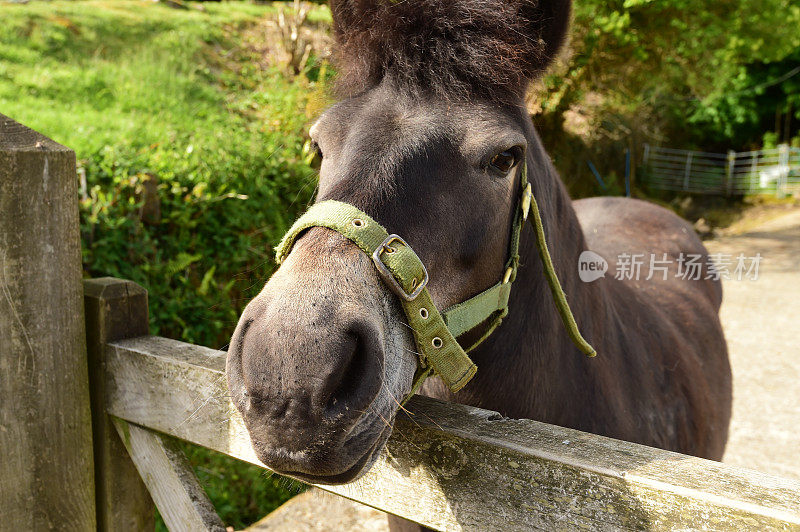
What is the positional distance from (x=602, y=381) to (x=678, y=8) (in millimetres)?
10261

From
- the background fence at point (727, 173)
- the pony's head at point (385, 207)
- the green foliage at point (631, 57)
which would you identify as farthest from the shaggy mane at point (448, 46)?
the background fence at point (727, 173)

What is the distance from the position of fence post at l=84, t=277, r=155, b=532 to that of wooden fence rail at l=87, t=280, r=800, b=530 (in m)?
0.31

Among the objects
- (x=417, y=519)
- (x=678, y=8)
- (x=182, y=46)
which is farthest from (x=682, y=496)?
(x=678, y=8)

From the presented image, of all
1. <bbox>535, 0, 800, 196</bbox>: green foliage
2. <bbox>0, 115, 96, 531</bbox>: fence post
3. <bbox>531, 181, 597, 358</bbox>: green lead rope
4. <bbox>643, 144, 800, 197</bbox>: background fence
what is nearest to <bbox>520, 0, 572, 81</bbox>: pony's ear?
<bbox>531, 181, 597, 358</bbox>: green lead rope

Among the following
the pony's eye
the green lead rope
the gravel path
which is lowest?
the gravel path

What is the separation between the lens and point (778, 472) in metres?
4.70

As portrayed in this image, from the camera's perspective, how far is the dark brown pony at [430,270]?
107cm

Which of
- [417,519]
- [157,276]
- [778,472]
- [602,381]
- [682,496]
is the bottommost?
[778,472]

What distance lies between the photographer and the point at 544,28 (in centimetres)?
173

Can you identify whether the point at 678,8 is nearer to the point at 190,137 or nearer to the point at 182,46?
the point at 182,46

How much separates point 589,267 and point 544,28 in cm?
88

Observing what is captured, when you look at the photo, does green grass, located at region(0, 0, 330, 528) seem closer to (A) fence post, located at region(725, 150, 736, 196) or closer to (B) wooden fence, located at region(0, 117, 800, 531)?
(B) wooden fence, located at region(0, 117, 800, 531)

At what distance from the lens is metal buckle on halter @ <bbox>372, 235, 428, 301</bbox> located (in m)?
1.20

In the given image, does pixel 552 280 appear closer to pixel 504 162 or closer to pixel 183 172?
pixel 504 162
